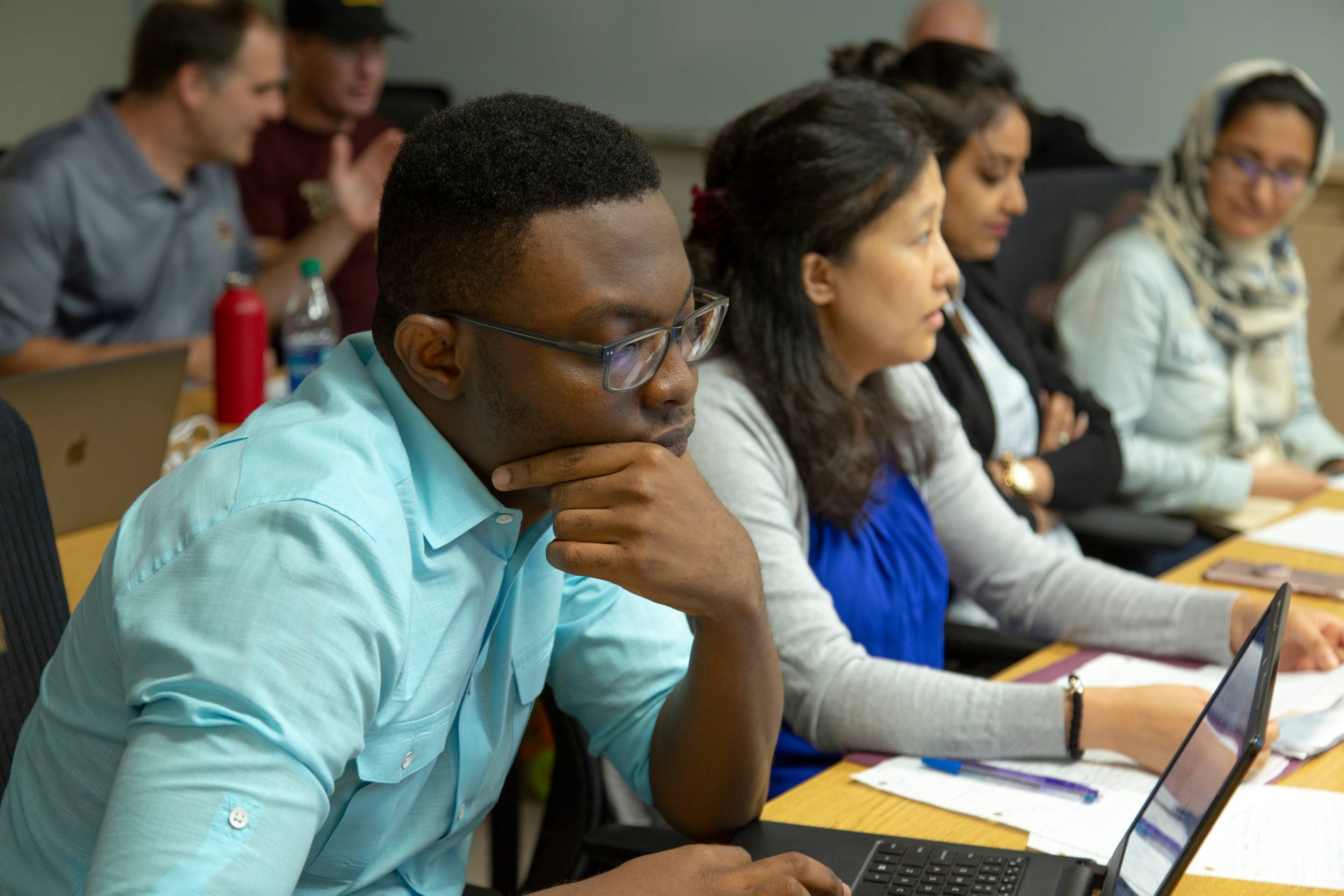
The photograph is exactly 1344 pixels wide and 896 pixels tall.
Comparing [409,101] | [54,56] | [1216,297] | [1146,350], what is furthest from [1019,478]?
[54,56]

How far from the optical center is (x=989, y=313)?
2232 millimetres

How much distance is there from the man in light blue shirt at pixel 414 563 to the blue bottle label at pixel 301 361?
51.9 inches

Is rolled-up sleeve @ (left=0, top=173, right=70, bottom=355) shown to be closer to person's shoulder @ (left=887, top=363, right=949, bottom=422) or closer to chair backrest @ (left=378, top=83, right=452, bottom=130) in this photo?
chair backrest @ (left=378, top=83, right=452, bottom=130)

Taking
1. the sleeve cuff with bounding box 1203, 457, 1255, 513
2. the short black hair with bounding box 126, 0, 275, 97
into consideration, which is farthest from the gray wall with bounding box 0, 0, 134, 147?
the sleeve cuff with bounding box 1203, 457, 1255, 513

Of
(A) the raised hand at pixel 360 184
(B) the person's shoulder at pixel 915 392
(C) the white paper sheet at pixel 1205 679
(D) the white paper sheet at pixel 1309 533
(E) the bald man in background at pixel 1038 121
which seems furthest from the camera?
(E) the bald man in background at pixel 1038 121

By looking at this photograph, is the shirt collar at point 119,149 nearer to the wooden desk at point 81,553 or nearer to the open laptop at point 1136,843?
the wooden desk at point 81,553

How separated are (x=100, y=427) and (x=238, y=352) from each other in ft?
1.56

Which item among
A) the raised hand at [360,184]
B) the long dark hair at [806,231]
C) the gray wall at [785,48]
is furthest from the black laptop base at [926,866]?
the gray wall at [785,48]

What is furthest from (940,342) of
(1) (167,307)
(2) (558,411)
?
(1) (167,307)

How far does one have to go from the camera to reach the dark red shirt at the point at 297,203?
3438 millimetres

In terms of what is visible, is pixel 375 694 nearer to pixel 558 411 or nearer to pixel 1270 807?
pixel 558 411

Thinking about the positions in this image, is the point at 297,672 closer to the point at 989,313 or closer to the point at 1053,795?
the point at 1053,795

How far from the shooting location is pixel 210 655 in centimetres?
67

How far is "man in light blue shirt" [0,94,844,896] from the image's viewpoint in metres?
0.67
